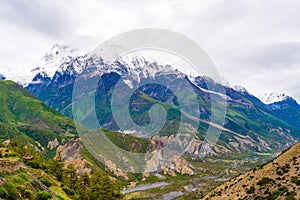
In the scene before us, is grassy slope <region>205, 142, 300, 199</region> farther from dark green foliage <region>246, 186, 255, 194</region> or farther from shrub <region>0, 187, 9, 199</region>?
shrub <region>0, 187, 9, 199</region>

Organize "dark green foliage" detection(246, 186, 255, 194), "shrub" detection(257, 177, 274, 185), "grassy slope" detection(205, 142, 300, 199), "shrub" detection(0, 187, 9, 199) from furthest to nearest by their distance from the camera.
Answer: "dark green foliage" detection(246, 186, 255, 194) → "shrub" detection(257, 177, 274, 185) → "grassy slope" detection(205, 142, 300, 199) → "shrub" detection(0, 187, 9, 199)

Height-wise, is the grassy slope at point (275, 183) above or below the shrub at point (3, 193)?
below

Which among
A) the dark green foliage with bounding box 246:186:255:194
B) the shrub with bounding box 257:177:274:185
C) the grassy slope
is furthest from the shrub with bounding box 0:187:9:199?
the shrub with bounding box 257:177:274:185

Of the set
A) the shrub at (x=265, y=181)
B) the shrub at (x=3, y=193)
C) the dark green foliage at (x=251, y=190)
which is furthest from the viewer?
the dark green foliage at (x=251, y=190)

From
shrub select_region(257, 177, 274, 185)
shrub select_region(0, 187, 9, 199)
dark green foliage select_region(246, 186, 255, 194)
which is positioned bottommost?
dark green foliage select_region(246, 186, 255, 194)

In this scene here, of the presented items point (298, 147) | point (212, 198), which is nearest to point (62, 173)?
point (212, 198)

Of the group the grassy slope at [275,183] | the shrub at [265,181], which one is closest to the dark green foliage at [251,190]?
the grassy slope at [275,183]

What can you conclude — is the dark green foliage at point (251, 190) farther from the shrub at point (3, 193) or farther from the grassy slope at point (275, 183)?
the shrub at point (3, 193)

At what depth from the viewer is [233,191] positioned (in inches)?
2916

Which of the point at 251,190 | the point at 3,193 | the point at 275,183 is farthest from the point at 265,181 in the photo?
the point at 3,193

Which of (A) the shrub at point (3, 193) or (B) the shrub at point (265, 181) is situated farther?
(B) the shrub at point (265, 181)

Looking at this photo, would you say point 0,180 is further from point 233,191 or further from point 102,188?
point 233,191

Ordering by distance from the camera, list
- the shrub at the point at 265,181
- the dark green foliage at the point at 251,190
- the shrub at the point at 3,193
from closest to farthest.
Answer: the shrub at the point at 3,193
the shrub at the point at 265,181
the dark green foliage at the point at 251,190

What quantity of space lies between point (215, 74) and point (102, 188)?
3856 cm
